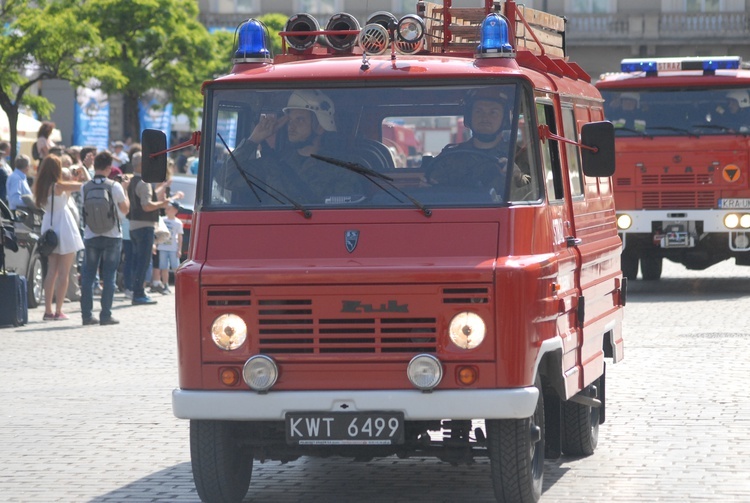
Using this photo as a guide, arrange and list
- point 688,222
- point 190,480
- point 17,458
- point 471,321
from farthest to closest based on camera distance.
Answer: point 688,222 < point 17,458 < point 190,480 < point 471,321

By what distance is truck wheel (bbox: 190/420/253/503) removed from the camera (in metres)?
7.61

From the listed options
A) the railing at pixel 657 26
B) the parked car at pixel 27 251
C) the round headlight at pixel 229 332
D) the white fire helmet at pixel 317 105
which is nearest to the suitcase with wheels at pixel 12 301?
the parked car at pixel 27 251

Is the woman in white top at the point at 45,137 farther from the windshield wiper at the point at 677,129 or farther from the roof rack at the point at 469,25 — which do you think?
the roof rack at the point at 469,25

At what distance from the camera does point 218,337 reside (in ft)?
24.5

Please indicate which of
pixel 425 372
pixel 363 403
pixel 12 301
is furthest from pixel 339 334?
pixel 12 301

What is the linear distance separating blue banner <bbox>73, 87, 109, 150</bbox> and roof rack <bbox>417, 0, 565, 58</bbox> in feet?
92.6

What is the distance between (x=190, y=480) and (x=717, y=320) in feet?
33.4

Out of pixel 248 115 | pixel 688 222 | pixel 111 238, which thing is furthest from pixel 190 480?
pixel 688 222

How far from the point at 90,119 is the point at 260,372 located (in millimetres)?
31020

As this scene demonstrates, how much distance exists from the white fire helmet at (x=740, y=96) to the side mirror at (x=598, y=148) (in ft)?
42.0

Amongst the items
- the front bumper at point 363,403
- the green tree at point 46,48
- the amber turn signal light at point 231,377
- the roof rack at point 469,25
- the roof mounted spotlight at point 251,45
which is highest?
the green tree at point 46,48

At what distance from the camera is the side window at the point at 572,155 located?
8875 millimetres

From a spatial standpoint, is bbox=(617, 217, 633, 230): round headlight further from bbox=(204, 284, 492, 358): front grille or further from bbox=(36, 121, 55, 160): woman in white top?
bbox=(204, 284, 492, 358): front grille

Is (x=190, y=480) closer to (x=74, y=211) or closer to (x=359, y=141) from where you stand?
(x=359, y=141)
